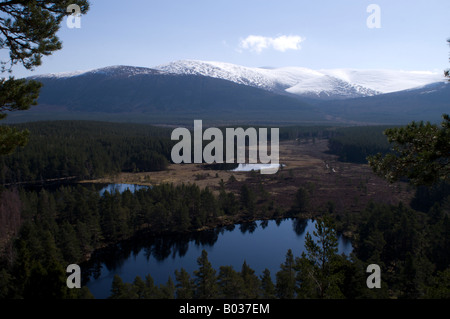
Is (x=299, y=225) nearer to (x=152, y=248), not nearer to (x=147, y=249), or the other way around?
(x=152, y=248)

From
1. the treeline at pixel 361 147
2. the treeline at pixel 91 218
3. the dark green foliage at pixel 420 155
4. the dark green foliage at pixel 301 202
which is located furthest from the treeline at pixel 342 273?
the treeline at pixel 361 147

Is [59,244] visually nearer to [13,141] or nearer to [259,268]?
[259,268]

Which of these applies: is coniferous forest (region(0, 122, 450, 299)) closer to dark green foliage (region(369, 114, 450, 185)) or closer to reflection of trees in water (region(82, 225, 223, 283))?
reflection of trees in water (region(82, 225, 223, 283))

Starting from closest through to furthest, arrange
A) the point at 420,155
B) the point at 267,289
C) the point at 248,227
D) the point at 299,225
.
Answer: the point at 420,155, the point at 267,289, the point at 248,227, the point at 299,225

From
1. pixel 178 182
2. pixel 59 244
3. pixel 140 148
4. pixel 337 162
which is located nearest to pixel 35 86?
pixel 59 244

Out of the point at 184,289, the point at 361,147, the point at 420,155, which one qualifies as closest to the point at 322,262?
the point at 420,155
